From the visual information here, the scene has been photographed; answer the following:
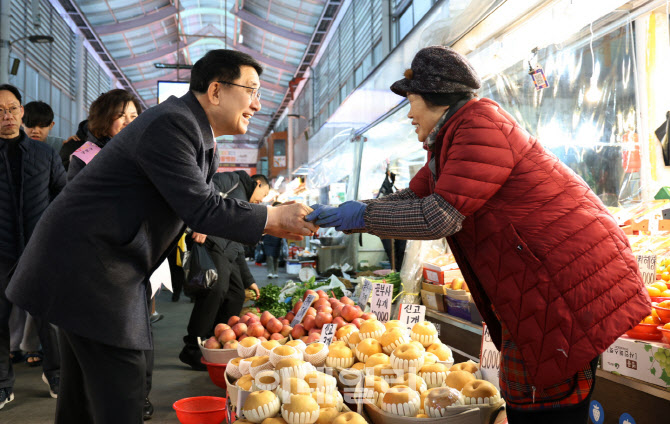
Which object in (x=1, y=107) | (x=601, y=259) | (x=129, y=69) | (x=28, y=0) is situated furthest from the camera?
(x=129, y=69)

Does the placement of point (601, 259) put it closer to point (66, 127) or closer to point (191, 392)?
point (191, 392)

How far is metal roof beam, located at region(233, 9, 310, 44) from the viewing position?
1562 cm

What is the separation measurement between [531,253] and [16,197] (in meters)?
3.66

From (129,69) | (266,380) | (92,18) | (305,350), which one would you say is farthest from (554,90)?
(129,69)

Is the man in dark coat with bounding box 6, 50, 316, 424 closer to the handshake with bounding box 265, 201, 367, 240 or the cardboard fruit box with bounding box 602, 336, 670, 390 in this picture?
the handshake with bounding box 265, 201, 367, 240

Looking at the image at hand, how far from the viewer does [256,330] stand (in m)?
3.20

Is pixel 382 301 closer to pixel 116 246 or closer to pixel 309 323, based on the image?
pixel 309 323

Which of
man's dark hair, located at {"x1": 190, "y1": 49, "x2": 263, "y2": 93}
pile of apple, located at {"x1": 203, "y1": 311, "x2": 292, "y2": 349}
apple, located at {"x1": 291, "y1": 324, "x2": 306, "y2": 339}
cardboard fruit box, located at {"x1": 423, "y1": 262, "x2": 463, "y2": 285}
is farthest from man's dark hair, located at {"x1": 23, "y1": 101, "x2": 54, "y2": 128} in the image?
cardboard fruit box, located at {"x1": 423, "y1": 262, "x2": 463, "y2": 285}

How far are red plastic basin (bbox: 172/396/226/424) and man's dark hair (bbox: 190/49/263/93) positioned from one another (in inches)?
67.0

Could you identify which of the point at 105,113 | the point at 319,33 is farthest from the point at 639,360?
the point at 319,33

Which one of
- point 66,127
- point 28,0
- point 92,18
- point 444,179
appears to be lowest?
point 444,179

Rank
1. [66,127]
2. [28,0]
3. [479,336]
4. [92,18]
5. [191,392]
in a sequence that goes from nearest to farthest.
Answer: [479,336] < [191,392] < [28,0] < [66,127] < [92,18]

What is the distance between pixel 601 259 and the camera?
4.27ft

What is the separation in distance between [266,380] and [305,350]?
1.44 ft
